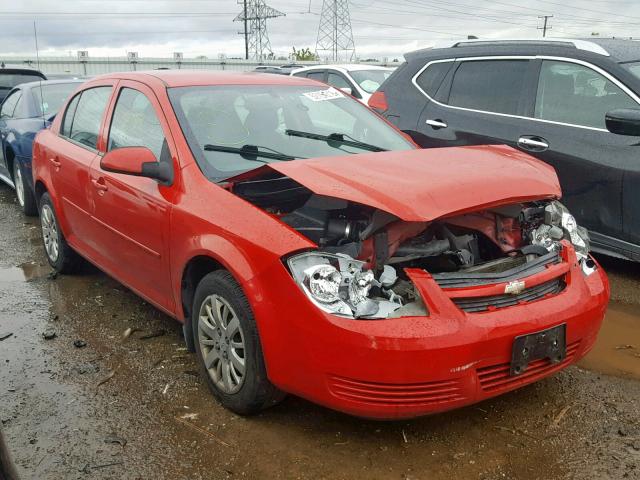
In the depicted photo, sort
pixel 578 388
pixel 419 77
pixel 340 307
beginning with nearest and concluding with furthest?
pixel 340 307
pixel 578 388
pixel 419 77

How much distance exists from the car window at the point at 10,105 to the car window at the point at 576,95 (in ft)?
20.6

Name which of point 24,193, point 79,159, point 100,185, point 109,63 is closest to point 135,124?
point 100,185

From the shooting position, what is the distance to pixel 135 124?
3879 millimetres

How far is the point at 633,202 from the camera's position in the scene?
4.45m

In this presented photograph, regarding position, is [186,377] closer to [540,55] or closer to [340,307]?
[340,307]

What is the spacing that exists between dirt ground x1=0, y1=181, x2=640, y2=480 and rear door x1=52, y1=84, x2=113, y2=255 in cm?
90

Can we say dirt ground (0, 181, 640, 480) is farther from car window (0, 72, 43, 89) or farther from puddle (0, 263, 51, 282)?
car window (0, 72, 43, 89)

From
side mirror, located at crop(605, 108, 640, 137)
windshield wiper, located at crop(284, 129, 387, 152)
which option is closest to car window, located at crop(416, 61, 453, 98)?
side mirror, located at crop(605, 108, 640, 137)

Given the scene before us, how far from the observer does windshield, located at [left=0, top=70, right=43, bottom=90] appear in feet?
34.6

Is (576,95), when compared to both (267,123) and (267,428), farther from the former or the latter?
(267,428)

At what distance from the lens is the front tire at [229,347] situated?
2773 millimetres

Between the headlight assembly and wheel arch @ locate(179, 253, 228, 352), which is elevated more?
→ the headlight assembly

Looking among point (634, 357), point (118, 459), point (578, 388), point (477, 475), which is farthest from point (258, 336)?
point (634, 357)

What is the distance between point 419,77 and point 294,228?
364 cm
